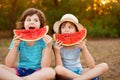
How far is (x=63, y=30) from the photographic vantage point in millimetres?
5004

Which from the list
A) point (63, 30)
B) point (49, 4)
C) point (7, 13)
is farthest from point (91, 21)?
point (63, 30)

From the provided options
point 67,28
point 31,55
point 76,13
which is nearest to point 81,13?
point 76,13

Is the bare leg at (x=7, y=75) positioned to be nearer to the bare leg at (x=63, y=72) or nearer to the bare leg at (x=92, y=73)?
the bare leg at (x=63, y=72)

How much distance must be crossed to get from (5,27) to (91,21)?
453 centimetres

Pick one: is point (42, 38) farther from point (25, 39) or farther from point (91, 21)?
point (91, 21)

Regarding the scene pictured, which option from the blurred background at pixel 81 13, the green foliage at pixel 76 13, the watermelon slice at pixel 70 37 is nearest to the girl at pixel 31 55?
the watermelon slice at pixel 70 37

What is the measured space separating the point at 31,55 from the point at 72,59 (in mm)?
609

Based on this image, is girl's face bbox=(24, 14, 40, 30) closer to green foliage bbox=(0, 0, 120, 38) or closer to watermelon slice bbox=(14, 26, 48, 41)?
watermelon slice bbox=(14, 26, 48, 41)

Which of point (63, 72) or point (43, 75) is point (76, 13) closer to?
point (63, 72)

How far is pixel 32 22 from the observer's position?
189 inches

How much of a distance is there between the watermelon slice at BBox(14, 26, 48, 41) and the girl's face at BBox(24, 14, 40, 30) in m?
0.11

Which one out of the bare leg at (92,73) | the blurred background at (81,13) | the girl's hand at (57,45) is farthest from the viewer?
the blurred background at (81,13)

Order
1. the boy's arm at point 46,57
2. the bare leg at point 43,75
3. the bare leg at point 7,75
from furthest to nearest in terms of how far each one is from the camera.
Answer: the boy's arm at point 46,57 → the bare leg at point 43,75 → the bare leg at point 7,75

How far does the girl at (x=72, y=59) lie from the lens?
14.7 ft
